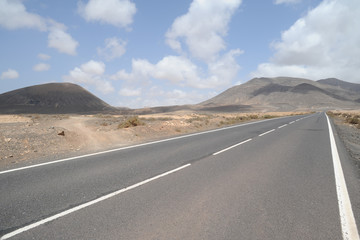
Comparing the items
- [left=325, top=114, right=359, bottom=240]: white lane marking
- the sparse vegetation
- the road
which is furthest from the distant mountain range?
[left=325, top=114, right=359, bottom=240]: white lane marking

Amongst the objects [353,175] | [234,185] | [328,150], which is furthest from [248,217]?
[328,150]

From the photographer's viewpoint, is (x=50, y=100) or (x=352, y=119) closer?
(x=352, y=119)

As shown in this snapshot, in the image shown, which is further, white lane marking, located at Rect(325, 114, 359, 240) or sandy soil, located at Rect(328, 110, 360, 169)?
sandy soil, located at Rect(328, 110, 360, 169)

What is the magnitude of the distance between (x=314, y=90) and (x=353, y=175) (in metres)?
187

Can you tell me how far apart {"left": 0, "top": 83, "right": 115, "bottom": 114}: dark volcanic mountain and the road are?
10315cm

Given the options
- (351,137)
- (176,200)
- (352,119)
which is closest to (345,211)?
(176,200)

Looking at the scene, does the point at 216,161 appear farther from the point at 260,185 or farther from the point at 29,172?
the point at 29,172

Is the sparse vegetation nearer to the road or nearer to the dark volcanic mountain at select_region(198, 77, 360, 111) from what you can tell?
the road

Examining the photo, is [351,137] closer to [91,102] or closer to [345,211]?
[345,211]

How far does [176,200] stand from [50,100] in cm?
12671

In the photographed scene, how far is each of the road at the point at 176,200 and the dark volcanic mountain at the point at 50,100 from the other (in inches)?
4061

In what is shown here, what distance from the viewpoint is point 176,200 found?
4113 mm

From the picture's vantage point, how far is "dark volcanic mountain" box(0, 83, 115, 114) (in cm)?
9691

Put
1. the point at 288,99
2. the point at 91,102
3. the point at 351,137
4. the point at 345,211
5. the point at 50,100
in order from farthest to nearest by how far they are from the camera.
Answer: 1. the point at 288,99
2. the point at 91,102
3. the point at 50,100
4. the point at 351,137
5. the point at 345,211
